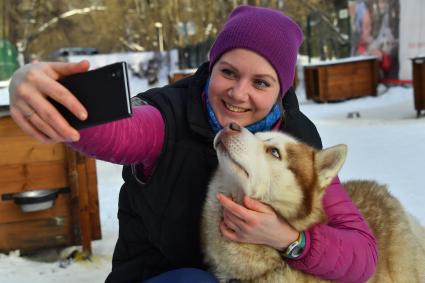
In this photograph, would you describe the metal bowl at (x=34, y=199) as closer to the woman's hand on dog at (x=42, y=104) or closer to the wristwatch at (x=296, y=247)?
the wristwatch at (x=296, y=247)

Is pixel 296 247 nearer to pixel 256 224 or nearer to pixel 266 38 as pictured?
pixel 256 224

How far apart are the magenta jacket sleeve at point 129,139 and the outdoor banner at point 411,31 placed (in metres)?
11.7

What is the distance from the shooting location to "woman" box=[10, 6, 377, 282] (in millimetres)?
1610

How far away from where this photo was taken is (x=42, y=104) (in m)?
1.06

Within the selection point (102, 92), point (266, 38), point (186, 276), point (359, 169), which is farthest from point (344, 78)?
point (102, 92)

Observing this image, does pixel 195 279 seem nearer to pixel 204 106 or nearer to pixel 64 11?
pixel 204 106

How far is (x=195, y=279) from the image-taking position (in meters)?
1.71

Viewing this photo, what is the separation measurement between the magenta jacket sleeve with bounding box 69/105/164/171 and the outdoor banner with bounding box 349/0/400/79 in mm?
12879

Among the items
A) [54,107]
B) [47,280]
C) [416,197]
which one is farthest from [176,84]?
[416,197]

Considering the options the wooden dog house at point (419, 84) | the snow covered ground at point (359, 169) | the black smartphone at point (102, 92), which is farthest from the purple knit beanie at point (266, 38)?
the wooden dog house at point (419, 84)

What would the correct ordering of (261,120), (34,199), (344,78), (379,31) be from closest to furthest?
(261,120) < (34,199) < (344,78) < (379,31)

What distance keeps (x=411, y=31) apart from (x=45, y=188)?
11333 millimetres

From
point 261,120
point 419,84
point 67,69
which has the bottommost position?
point 419,84

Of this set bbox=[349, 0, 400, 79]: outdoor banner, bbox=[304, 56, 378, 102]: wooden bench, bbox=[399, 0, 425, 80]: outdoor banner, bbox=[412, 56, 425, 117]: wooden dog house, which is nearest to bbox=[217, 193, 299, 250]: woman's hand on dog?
bbox=[412, 56, 425, 117]: wooden dog house
